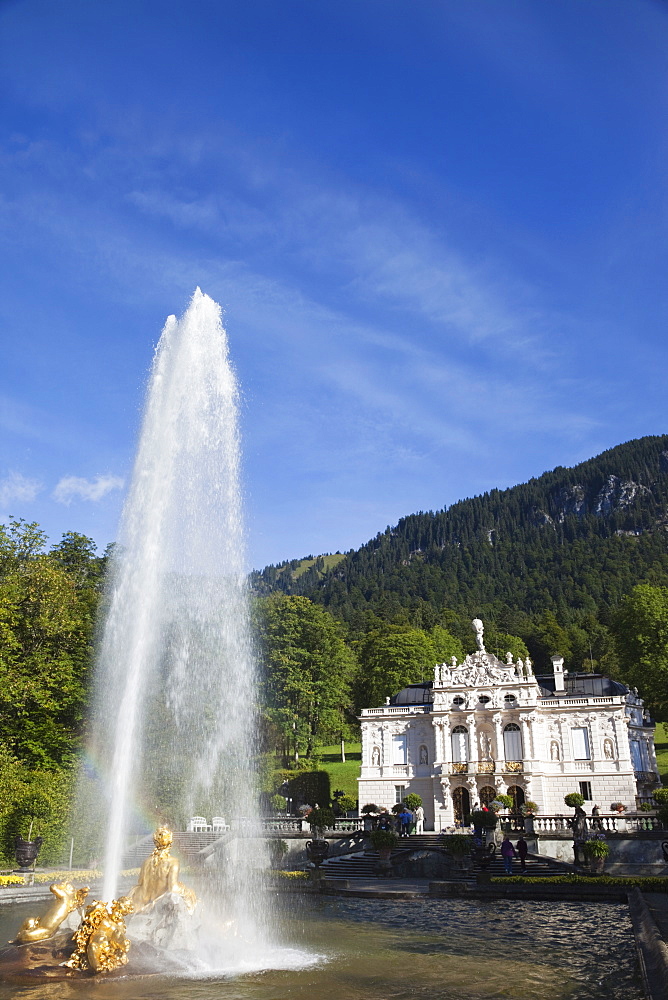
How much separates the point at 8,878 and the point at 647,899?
20.5m

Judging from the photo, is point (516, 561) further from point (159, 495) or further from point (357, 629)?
point (159, 495)

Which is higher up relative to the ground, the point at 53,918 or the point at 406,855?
the point at 53,918

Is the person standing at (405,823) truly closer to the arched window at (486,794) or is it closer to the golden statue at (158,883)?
the arched window at (486,794)

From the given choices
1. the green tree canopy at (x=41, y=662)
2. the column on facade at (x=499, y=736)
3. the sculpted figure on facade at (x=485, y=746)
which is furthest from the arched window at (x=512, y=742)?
the green tree canopy at (x=41, y=662)

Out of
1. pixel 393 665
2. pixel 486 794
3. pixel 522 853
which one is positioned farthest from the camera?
pixel 393 665

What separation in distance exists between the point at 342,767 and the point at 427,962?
218 feet

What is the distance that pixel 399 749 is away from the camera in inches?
2207

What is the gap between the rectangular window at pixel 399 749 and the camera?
183 ft

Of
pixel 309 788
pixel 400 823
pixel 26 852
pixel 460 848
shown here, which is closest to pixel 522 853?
pixel 460 848

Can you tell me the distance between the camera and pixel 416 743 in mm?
55719

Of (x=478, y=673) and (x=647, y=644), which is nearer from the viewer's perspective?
(x=478, y=673)

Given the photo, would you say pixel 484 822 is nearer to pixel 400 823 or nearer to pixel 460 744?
pixel 400 823

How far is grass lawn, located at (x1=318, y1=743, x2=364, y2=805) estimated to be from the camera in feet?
221

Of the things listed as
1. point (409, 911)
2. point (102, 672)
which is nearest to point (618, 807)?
point (409, 911)
